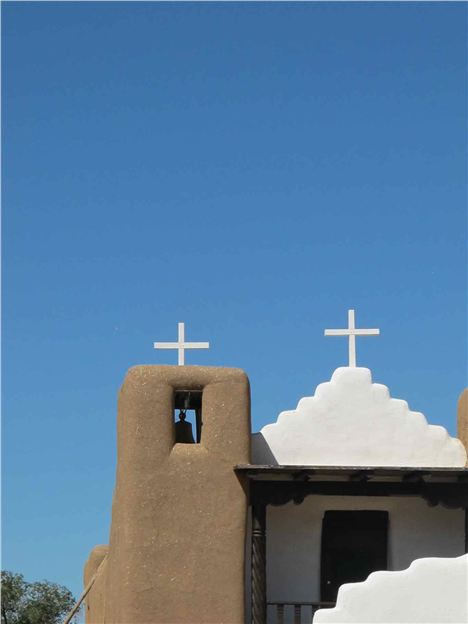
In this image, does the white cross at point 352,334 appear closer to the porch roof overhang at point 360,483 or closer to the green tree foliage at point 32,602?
the porch roof overhang at point 360,483

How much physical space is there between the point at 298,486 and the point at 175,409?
7.85ft

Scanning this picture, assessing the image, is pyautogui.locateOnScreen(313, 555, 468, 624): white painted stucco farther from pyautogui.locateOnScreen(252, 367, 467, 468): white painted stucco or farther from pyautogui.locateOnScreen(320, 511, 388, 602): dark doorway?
pyautogui.locateOnScreen(320, 511, 388, 602): dark doorway

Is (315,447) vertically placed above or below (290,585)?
above

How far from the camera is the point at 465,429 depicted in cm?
2227

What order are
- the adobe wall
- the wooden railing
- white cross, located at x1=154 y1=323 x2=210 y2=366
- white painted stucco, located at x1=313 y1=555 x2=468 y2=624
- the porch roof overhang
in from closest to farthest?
1. white painted stucco, located at x1=313 y1=555 x2=468 y2=624
2. the porch roof overhang
3. the wooden railing
4. white cross, located at x1=154 y1=323 x2=210 y2=366
5. the adobe wall

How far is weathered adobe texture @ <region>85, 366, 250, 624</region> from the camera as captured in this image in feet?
65.9

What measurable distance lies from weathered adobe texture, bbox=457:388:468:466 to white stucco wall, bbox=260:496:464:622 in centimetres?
125

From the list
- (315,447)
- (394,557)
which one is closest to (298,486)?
(315,447)

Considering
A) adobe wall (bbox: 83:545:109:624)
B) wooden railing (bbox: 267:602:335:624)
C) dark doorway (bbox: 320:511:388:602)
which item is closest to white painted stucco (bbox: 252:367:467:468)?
dark doorway (bbox: 320:511:388:602)

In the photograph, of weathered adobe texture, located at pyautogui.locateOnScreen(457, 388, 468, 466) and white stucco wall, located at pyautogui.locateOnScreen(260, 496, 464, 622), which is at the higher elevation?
weathered adobe texture, located at pyautogui.locateOnScreen(457, 388, 468, 466)

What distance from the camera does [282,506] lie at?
22188 millimetres

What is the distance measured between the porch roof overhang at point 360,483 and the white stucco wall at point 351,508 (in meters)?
0.75

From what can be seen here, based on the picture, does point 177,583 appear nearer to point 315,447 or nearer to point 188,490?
point 188,490

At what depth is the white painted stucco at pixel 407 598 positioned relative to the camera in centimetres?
1841
